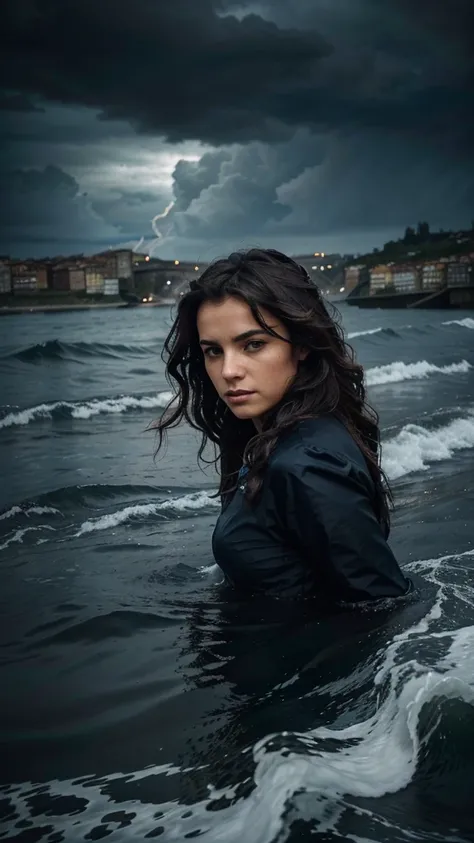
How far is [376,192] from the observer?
22.3 ft

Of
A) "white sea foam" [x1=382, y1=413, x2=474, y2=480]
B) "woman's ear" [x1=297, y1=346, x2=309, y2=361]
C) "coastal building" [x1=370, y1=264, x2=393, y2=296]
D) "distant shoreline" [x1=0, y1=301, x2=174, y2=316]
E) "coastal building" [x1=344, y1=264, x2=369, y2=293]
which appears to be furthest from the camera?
"coastal building" [x1=370, y1=264, x2=393, y2=296]

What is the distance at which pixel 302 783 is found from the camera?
99cm

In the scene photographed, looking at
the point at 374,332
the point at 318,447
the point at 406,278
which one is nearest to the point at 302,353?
the point at 318,447

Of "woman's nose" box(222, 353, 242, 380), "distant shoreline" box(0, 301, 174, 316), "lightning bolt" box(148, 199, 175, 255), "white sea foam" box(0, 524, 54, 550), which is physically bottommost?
"white sea foam" box(0, 524, 54, 550)

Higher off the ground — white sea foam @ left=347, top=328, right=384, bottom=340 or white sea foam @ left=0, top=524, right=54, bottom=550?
white sea foam @ left=347, top=328, right=384, bottom=340

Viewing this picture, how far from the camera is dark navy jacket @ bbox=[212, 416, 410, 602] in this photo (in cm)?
134

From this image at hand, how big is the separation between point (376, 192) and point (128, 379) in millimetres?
2779

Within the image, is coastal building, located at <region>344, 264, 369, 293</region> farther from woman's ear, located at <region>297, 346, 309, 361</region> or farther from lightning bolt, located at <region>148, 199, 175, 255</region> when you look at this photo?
woman's ear, located at <region>297, 346, 309, 361</region>

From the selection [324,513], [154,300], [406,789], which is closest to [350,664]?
[324,513]

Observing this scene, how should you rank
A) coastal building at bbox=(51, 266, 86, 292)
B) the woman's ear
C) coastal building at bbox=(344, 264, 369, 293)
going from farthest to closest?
coastal building at bbox=(344, 264, 369, 293) < coastal building at bbox=(51, 266, 86, 292) < the woman's ear

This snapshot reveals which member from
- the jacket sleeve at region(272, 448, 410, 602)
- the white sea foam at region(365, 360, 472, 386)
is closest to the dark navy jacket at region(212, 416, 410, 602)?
the jacket sleeve at region(272, 448, 410, 602)

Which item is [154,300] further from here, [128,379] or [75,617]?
[75,617]

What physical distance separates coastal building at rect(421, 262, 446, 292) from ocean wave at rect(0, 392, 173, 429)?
3.51 m

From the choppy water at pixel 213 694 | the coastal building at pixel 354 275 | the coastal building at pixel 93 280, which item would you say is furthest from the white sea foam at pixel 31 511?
the coastal building at pixel 354 275
